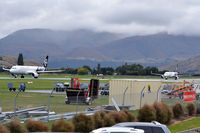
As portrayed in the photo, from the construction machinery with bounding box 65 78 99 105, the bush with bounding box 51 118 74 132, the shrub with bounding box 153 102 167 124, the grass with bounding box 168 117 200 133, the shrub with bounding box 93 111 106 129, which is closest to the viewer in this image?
the bush with bounding box 51 118 74 132

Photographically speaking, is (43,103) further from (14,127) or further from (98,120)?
(14,127)

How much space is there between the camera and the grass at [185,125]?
77.0 feet

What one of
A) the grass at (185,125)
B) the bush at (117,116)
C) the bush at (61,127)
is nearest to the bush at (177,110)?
the grass at (185,125)

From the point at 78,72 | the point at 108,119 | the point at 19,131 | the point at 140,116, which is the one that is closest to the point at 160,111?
the point at 140,116

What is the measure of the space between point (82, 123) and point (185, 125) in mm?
9052

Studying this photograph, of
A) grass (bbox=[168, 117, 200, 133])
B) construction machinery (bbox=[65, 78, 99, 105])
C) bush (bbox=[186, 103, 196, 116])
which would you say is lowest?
grass (bbox=[168, 117, 200, 133])

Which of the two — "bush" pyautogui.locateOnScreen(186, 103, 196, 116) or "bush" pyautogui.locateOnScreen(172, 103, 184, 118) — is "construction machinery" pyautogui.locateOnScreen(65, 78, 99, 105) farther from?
"bush" pyautogui.locateOnScreen(186, 103, 196, 116)

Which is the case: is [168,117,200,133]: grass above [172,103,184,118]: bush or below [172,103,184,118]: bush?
below

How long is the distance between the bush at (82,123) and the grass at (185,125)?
5.81m

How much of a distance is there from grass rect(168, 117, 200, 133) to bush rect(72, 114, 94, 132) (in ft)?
19.1

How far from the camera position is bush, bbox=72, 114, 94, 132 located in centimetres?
1894

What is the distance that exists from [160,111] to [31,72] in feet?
269

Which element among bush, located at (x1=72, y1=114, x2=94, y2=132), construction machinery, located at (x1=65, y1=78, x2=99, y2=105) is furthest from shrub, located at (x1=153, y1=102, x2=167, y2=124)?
construction machinery, located at (x1=65, y1=78, x2=99, y2=105)

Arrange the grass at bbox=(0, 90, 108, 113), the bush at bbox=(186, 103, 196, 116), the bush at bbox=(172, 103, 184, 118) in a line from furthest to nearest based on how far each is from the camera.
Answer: the bush at bbox=(186, 103, 196, 116) < the grass at bbox=(0, 90, 108, 113) < the bush at bbox=(172, 103, 184, 118)
